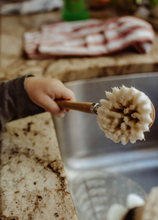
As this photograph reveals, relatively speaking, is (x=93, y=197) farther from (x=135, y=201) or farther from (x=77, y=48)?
(x=77, y=48)

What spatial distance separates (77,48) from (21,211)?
566 millimetres

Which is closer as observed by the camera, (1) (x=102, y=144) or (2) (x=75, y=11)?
(1) (x=102, y=144)

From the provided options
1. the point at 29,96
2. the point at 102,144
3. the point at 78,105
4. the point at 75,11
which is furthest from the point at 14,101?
the point at 75,11

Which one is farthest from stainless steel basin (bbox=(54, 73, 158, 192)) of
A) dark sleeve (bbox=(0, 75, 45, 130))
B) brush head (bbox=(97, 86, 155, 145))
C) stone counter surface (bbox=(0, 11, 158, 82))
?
brush head (bbox=(97, 86, 155, 145))

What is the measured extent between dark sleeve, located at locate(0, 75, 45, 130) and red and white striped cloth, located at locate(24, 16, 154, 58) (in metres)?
0.28

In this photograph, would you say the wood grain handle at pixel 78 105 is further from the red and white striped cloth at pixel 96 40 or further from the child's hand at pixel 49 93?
the red and white striped cloth at pixel 96 40

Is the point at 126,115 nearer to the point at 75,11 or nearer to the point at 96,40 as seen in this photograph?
the point at 96,40

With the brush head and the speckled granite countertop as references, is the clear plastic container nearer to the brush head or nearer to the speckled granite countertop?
the speckled granite countertop

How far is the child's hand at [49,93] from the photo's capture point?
1.59 ft

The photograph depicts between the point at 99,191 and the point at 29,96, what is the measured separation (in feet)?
1.38

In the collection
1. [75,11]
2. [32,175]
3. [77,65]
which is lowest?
[32,175]

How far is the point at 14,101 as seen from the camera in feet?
1.73

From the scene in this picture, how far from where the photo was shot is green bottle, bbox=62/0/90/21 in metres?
1.00

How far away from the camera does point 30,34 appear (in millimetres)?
892
